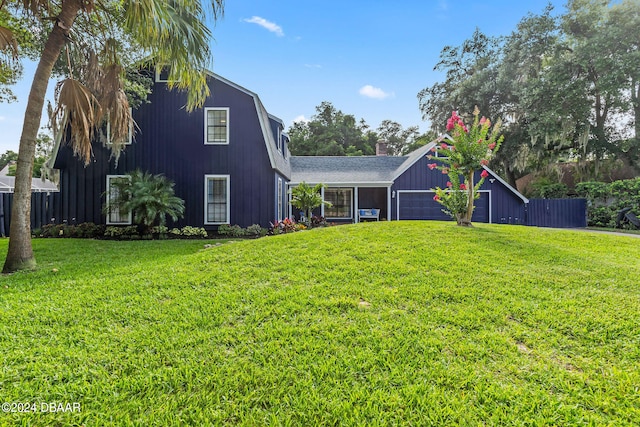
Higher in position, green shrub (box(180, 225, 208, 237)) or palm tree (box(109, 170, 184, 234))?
palm tree (box(109, 170, 184, 234))

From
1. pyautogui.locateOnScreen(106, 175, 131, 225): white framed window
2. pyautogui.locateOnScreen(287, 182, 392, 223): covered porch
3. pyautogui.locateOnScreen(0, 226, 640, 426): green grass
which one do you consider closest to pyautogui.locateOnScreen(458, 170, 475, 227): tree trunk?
pyautogui.locateOnScreen(0, 226, 640, 426): green grass

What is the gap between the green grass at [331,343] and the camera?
170 centimetres

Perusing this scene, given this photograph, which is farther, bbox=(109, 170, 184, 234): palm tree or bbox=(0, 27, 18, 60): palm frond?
bbox=(109, 170, 184, 234): palm tree

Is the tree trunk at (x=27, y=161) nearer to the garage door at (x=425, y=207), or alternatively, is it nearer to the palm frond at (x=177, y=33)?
the palm frond at (x=177, y=33)

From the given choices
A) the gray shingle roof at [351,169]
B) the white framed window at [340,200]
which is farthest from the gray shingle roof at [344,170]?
the white framed window at [340,200]

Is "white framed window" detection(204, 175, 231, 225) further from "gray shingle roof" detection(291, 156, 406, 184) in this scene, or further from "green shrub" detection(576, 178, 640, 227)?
"green shrub" detection(576, 178, 640, 227)

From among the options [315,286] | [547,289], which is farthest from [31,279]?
[547,289]

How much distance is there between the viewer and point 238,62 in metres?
10.1

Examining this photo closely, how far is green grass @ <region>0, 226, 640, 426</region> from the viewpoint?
1704 millimetres

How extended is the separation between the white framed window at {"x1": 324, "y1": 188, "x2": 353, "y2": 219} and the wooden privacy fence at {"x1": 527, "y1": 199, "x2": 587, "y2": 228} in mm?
8497

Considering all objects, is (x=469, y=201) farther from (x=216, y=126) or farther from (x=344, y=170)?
(x=344, y=170)

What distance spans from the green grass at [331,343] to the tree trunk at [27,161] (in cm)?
108

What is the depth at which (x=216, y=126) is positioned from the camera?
10148mm

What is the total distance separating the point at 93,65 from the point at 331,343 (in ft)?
22.4
